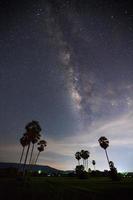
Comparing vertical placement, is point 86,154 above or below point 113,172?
above

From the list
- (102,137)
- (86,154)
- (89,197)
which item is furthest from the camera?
(86,154)

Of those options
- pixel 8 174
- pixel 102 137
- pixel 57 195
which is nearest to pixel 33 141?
pixel 8 174

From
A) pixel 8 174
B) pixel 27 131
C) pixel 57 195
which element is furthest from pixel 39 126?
pixel 57 195

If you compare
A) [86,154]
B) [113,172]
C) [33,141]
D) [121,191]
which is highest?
[86,154]

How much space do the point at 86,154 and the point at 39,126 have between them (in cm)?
5099

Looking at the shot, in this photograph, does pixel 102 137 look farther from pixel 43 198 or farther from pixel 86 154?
pixel 43 198

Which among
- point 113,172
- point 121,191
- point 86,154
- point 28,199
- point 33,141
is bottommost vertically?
point 28,199

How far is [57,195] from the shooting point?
86.2ft

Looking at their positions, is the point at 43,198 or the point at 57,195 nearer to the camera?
the point at 43,198

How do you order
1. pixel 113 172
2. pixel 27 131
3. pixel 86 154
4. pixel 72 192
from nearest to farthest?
pixel 72 192 → pixel 113 172 → pixel 27 131 → pixel 86 154

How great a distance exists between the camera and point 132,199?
22812 millimetres

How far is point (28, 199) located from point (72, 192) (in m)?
5.26

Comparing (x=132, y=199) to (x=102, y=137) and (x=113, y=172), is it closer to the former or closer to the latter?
(x=113, y=172)

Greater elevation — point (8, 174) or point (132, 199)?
point (8, 174)
